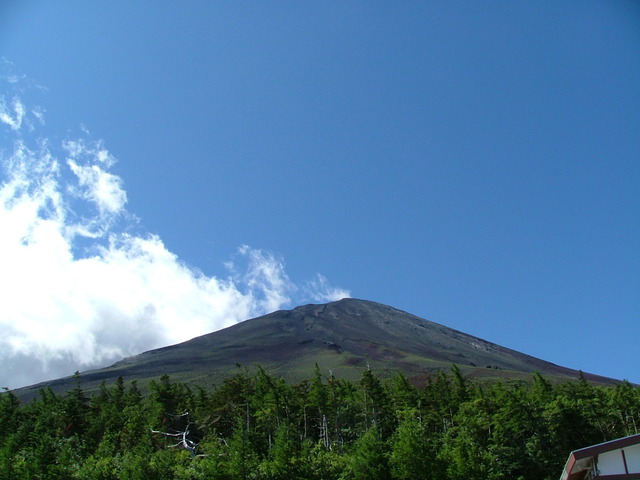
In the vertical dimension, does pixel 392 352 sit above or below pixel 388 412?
above

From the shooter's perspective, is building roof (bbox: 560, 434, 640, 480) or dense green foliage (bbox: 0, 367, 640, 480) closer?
building roof (bbox: 560, 434, 640, 480)

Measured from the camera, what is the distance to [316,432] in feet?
185

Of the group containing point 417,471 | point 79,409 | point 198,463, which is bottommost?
point 417,471

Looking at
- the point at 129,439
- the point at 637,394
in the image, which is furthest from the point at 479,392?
the point at 129,439

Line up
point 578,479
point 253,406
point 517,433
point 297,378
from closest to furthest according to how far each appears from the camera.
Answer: point 578,479, point 517,433, point 253,406, point 297,378

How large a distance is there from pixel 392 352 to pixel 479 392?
13273cm

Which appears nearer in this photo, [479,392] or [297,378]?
[479,392]

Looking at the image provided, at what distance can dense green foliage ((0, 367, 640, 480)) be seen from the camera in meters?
36.0

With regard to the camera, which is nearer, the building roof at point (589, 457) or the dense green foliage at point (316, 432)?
the building roof at point (589, 457)

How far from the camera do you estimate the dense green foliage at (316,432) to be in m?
36.0

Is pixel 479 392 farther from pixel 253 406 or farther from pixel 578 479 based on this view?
pixel 578 479

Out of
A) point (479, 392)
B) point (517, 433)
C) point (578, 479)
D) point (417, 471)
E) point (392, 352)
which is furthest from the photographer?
point (392, 352)

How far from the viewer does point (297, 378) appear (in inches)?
5674

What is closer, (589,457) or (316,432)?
(589,457)
